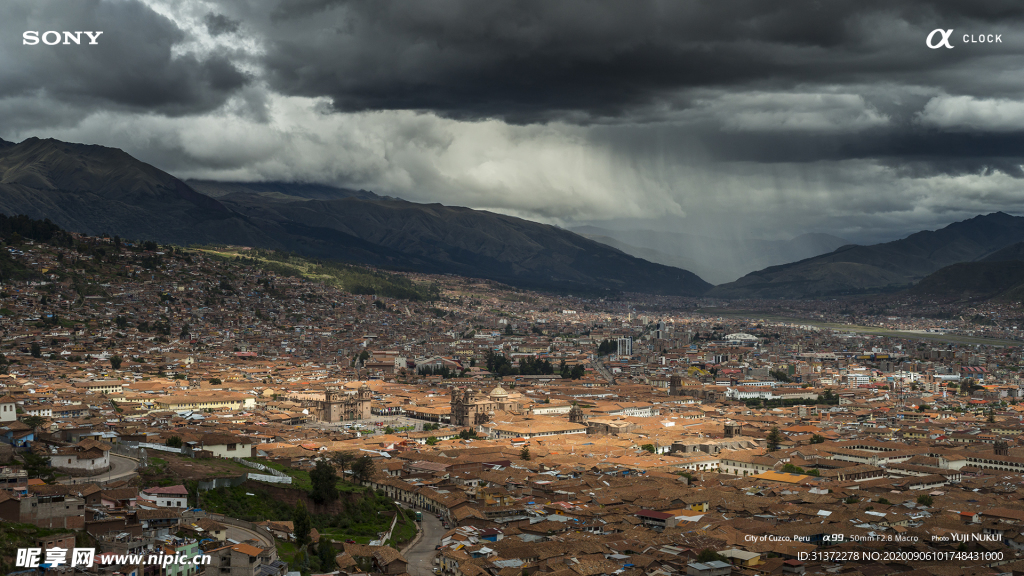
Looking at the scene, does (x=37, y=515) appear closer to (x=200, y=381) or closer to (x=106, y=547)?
(x=106, y=547)

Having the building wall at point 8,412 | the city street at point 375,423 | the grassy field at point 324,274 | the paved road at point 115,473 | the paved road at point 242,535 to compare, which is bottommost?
the city street at point 375,423

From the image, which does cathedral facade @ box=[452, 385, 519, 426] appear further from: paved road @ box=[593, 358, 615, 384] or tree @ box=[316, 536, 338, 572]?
tree @ box=[316, 536, 338, 572]

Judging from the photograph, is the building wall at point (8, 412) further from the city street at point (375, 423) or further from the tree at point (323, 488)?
the city street at point (375, 423)

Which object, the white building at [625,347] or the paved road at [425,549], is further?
the white building at [625,347]

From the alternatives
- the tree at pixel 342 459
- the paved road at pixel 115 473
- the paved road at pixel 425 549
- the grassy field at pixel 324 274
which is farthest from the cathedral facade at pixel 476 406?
the grassy field at pixel 324 274

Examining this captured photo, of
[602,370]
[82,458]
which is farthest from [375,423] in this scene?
[602,370]

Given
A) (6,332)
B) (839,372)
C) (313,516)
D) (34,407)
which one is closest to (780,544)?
(313,516)
